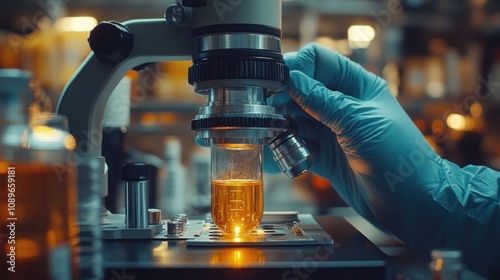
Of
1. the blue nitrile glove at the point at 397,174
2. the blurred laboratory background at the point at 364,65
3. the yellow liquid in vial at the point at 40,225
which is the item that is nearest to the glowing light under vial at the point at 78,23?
the blurred laboratory background at the point at 364,65

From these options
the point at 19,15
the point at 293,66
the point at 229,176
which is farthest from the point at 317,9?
the point at 229,176

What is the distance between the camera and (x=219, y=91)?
2.50 ft

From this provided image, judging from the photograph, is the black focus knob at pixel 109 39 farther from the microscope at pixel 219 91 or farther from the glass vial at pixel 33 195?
the glass vial at pixel 33 195

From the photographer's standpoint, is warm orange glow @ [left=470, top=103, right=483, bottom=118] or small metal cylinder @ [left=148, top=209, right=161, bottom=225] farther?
warm orange glow @ [left=470, top=103, right=483, bottom=118]

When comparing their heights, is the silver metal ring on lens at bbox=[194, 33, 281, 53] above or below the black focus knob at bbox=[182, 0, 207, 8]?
below

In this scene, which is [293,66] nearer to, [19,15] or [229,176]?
[229,176]

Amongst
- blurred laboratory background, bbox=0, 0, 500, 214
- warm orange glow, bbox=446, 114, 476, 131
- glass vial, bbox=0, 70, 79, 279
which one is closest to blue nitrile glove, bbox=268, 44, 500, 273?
glass vial, bbox=0, 70, 79, 279

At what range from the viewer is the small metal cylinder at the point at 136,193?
851 mm

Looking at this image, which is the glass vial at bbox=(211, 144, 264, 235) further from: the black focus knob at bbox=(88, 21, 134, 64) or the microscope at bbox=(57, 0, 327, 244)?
the black focus knob at bbox=(88, 21, 134, 64)

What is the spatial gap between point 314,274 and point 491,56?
2434 millimetres

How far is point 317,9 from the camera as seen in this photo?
103 inches

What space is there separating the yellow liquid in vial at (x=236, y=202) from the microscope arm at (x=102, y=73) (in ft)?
0.67

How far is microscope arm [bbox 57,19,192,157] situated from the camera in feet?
2.76

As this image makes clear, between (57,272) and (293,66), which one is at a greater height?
(293,66)
